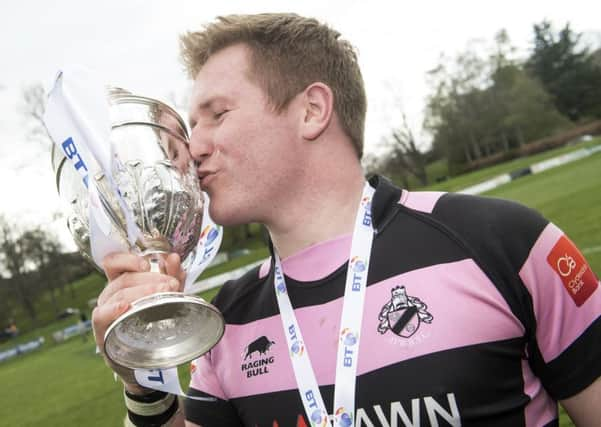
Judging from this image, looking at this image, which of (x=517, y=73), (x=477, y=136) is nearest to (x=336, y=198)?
(x=477, y=136)

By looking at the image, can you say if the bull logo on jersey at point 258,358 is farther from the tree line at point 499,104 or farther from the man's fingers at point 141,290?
the tree line at point 499,104

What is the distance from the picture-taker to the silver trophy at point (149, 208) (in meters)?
1.49

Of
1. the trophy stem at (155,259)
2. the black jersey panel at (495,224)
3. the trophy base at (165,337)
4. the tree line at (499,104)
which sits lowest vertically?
the tree line at (499,104)

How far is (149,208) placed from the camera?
1.62m

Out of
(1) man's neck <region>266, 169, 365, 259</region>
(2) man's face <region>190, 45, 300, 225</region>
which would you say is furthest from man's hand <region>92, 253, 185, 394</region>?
(1) man's neck <region>266, 169, 365, 259</region>

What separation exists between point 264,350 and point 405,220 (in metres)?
0.69

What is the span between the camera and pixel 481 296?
61.7 inches

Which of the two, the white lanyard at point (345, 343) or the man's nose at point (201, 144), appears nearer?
the white lanyard at point (345, 343)

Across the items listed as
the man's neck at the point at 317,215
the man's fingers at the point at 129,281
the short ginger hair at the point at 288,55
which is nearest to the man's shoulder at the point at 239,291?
the man's neck at the point at 317,215

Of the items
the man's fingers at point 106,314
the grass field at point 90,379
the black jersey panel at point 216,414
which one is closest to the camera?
the man's fingers at point 106,314

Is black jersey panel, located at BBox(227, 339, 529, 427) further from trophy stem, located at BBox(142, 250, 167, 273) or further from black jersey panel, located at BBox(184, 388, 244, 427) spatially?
trophy stem, located at BBox(142, 250, 167, 273)

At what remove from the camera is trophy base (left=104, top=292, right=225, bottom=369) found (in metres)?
1.46

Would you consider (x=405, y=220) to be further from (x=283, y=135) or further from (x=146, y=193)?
(x=146, y=193)

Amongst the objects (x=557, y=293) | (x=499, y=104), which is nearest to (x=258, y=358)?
(x=557, y=293)
